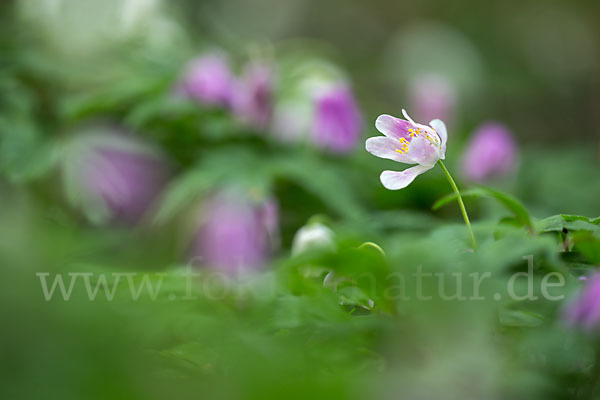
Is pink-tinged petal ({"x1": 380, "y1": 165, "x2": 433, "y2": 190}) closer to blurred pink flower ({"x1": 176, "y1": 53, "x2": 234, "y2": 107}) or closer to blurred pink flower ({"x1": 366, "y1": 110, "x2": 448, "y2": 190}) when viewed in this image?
blurred pink flower ({"x1": 366, "y1": 110, "x2": 448, "y2": 190})

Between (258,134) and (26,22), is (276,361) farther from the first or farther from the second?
(26,22)

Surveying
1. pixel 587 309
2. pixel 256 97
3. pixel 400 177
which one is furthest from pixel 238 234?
pixel 587 309

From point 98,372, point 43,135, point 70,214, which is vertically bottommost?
point 98,372

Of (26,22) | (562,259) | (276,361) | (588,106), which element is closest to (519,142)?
(588,106)

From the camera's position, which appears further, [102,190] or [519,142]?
[519,142]

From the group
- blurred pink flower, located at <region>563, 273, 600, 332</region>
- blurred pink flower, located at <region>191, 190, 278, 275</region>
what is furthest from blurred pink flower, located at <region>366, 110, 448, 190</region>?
blurred pink flower, located at <region>191, 190, 278, 275</region>

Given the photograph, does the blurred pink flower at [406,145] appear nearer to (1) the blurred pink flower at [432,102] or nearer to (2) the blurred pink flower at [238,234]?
(2) the blurred pink flower at [238,234]

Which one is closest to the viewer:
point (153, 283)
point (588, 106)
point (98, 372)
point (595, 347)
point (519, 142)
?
point (98, 372)

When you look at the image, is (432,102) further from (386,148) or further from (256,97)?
(386,148)

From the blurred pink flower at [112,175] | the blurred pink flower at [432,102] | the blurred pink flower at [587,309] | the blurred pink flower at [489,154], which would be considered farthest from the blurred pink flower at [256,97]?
the blurred pink flower at [587,309]
